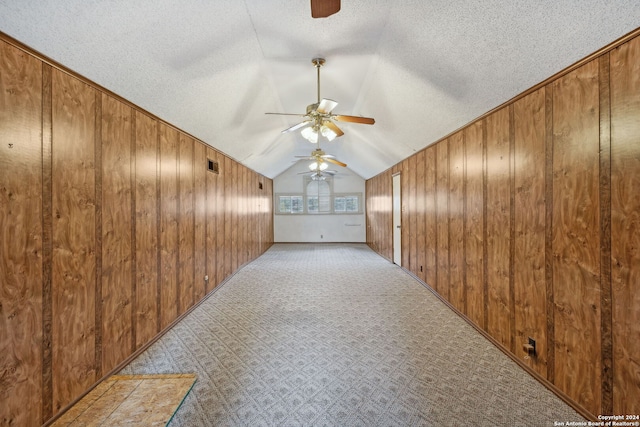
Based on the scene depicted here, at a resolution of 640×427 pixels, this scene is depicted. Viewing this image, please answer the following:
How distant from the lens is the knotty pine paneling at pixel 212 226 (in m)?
4.28

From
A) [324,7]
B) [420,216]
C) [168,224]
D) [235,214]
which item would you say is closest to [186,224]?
[168,224]

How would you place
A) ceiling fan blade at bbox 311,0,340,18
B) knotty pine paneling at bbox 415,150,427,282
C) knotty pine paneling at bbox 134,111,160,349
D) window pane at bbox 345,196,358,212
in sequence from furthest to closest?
window pane at bbox 345,196,358,212, knotty pine paneling at bbox 415,150,427,282, knotty pine paneling at bbox 134,111,160,349, ceiling fan blade at bbox 311,0,340,18

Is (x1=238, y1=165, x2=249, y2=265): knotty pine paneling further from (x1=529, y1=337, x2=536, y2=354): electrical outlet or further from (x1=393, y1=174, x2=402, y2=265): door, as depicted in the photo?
(x1=529, y1=337, x2=536, y2=354): electrical outlet

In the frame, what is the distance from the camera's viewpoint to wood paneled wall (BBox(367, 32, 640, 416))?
56.5 inches

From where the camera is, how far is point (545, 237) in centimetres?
196

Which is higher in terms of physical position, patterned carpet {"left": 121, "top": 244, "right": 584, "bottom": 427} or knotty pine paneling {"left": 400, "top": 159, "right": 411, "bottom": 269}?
knotty pine paneling {"left": 400, "top": 159, "right": 411, "bottom": 269}

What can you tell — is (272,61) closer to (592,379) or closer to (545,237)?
(545,237)

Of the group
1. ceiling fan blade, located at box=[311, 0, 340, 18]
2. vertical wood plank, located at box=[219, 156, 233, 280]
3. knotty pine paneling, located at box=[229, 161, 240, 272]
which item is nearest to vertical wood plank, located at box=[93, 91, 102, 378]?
ceiling fan blade, located at box=[311, 0, 340, 18]

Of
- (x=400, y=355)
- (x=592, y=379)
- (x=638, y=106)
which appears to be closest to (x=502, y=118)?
(x=638, y=106)

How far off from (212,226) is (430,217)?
3790mm

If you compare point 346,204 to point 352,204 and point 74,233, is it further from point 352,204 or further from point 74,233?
point 74,233

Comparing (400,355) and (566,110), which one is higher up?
(566,110)

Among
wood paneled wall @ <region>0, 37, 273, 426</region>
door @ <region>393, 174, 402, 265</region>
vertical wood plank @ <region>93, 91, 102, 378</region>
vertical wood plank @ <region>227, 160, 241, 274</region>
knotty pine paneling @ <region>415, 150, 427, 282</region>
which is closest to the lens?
wood paneled wall @ <region>0, 37, 273, 426</region>

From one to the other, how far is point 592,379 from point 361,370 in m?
1.56
